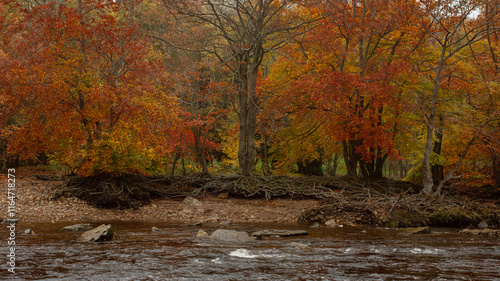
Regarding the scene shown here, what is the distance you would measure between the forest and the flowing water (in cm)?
553

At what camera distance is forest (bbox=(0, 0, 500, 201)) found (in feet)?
44.3

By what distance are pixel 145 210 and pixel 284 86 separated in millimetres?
8258

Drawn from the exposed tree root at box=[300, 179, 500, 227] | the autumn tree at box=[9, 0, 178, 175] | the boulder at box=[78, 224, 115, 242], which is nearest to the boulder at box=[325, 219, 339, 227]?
the exposed tree root at box=[300, 179, 500, 227]

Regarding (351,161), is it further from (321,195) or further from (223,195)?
(223,195)

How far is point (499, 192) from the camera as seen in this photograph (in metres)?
17.8

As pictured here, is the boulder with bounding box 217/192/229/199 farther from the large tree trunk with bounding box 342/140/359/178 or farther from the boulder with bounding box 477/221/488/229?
the boulder with bounding box 477/221/488/229

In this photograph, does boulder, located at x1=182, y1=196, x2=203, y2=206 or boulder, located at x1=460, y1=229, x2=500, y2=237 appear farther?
boulder, located at x1=182, y1=196, x2=203, y2=206

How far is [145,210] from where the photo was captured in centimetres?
1384

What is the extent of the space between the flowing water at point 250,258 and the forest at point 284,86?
18.2ft

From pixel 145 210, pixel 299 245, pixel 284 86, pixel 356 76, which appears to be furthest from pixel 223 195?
pixel 299 245

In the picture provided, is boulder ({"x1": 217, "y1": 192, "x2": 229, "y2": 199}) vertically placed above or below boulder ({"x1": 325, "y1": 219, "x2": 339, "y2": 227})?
above

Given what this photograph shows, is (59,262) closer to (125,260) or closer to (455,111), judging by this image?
(125,260)

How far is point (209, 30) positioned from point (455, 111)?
11.4 m

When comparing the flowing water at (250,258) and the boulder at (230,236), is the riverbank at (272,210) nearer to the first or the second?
the flowing water at (250,258)
